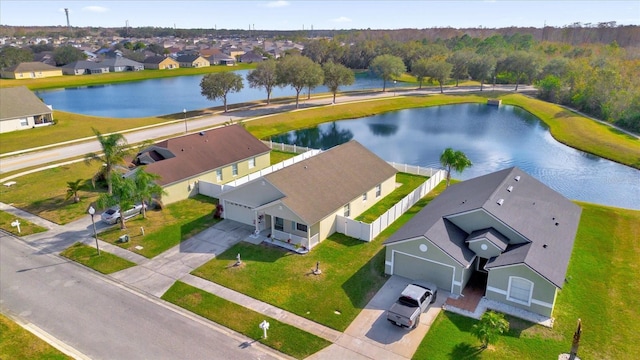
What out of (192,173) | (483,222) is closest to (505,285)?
(483,222)

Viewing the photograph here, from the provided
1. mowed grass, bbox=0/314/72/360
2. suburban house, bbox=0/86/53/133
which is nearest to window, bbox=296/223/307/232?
mowed grass, bbox=0/314/72/360

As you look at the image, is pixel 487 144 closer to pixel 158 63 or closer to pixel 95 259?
pixel 95 259

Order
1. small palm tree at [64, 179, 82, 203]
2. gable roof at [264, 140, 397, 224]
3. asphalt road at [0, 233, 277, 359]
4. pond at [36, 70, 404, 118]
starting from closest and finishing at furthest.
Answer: asphalt road at [0, 233, 277, 359] < gable roof at [264, 140, 397, 224] < small palm tree at [64, 179, 82, 203] < pond at [36, 70, 404, 118]

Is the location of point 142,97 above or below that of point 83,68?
below

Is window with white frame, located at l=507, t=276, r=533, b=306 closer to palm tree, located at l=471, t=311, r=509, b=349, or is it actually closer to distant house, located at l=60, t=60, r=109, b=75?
palm tree, located at l=471, t=311, r=509, b=349

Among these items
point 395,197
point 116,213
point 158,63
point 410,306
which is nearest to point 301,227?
point 410,306

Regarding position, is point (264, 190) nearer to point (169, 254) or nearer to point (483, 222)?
point (169, 254)

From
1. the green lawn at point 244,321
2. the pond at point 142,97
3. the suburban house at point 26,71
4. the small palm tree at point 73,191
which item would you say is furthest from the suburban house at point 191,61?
the green lawn at point 244,321
